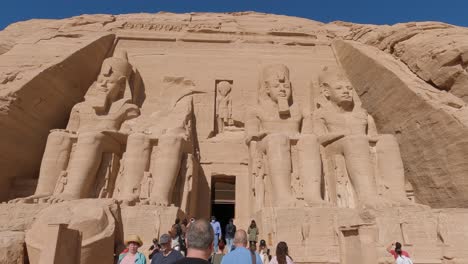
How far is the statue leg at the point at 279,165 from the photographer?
19.4 feet

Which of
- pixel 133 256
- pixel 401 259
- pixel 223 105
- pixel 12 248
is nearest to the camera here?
Answer: pixel 133 256

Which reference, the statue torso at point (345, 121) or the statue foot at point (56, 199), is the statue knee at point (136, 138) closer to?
the statue foot at point (56, 199)

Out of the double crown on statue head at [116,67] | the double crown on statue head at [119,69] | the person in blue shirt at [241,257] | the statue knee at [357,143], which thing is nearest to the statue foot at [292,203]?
the statue knee at [357,143]

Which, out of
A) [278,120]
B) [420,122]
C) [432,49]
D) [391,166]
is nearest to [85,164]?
[278,120]

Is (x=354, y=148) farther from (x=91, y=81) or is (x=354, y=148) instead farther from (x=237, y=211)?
(x=91, y=81)

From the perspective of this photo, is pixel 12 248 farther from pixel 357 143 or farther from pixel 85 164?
pixel 357 143

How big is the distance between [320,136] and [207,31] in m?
3.71

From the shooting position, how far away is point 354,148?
20.3ft

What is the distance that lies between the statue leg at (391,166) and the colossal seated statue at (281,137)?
999 mm

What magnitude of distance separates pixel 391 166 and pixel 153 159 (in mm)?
3709

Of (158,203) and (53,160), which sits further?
(53,160)

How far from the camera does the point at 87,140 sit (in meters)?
6.11

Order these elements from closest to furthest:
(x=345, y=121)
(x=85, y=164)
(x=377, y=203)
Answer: (x=377, y=203) < (x=85, y=164) < (x=345, y=121)

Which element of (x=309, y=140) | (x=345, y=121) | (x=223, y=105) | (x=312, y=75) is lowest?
(x=309, y=140)
